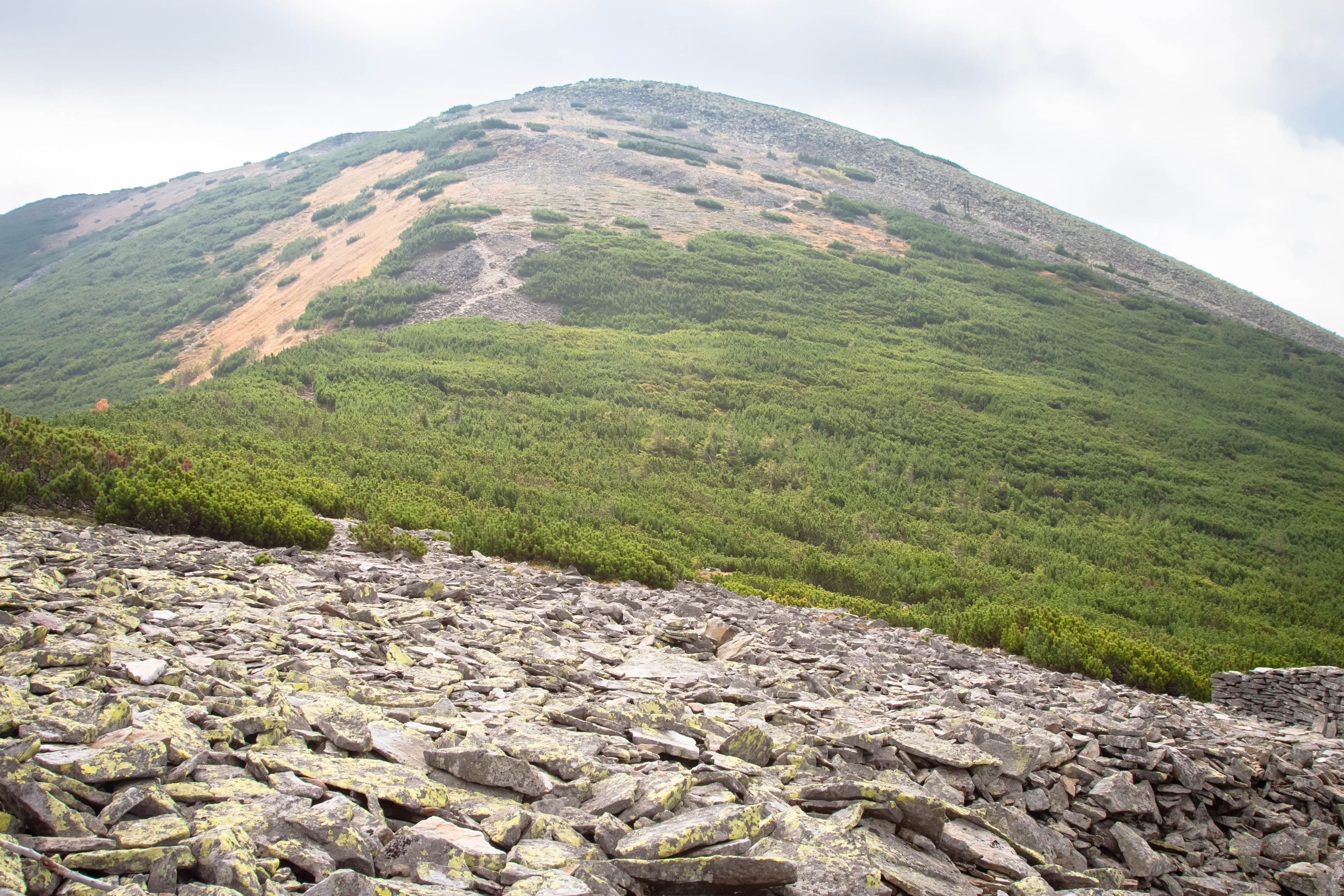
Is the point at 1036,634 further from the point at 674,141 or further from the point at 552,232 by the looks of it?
the point at 674,141

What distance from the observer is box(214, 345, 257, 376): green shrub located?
108 feet

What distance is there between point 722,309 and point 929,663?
111ft

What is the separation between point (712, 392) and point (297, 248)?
3527 centimetres

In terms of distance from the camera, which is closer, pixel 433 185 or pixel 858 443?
pixel 858 443

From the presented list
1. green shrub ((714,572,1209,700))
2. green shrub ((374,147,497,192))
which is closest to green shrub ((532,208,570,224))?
green shrub ((374,147,497,192))

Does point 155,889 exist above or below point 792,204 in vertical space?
below

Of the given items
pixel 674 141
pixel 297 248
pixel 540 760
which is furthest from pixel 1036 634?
pixel 674 141

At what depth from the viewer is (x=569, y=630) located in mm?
8500

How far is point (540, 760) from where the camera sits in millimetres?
4395

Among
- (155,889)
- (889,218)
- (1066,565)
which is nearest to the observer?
(155,889)

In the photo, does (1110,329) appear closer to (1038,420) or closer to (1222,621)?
(1038,420)

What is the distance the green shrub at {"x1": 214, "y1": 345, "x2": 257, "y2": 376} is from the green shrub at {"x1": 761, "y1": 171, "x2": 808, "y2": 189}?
4762cm

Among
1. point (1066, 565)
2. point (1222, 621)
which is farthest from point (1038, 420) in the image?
point (1222, 621)

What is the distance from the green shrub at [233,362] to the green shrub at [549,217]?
2039 cm
